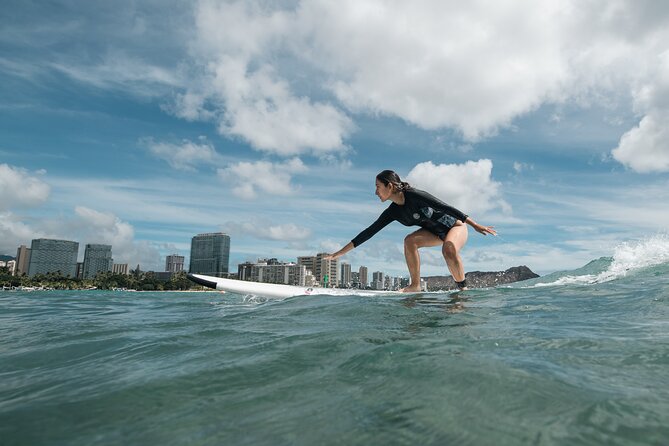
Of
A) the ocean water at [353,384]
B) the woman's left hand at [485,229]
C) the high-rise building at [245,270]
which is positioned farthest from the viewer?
the high-rise building at [245,270]

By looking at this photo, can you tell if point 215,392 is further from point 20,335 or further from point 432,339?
point 20,335

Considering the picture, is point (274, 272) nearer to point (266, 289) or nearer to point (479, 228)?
point (266, 289)

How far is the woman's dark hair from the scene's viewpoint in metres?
8.49

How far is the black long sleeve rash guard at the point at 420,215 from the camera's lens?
27.6 ft

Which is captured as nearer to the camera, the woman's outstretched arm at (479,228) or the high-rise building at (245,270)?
the woman's outstretched arm at (479,228)

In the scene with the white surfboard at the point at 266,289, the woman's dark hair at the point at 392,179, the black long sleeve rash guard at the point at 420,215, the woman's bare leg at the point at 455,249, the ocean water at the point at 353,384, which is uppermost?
the woman's dark hair at the point at 392,179

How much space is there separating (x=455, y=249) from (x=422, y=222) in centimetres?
94

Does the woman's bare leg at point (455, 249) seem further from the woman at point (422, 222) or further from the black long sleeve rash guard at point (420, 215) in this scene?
the black long sleeve rash guard at point (420, 215)

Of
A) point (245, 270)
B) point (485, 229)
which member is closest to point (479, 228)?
point (485, 229)

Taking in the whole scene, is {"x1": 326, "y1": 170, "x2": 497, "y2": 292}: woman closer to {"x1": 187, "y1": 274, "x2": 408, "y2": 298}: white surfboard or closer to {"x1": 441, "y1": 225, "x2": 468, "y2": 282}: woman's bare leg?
{"x1": 441, "y1": 225, "x2": 468, "y2": 282}: woman's bare leg

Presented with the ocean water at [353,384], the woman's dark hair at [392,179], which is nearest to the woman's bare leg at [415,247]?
the woman's dark hair at [392,179]

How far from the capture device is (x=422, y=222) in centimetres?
888

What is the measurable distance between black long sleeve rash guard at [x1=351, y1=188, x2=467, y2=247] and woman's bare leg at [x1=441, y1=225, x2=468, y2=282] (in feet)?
0.72

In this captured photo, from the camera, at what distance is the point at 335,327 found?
4707mm
